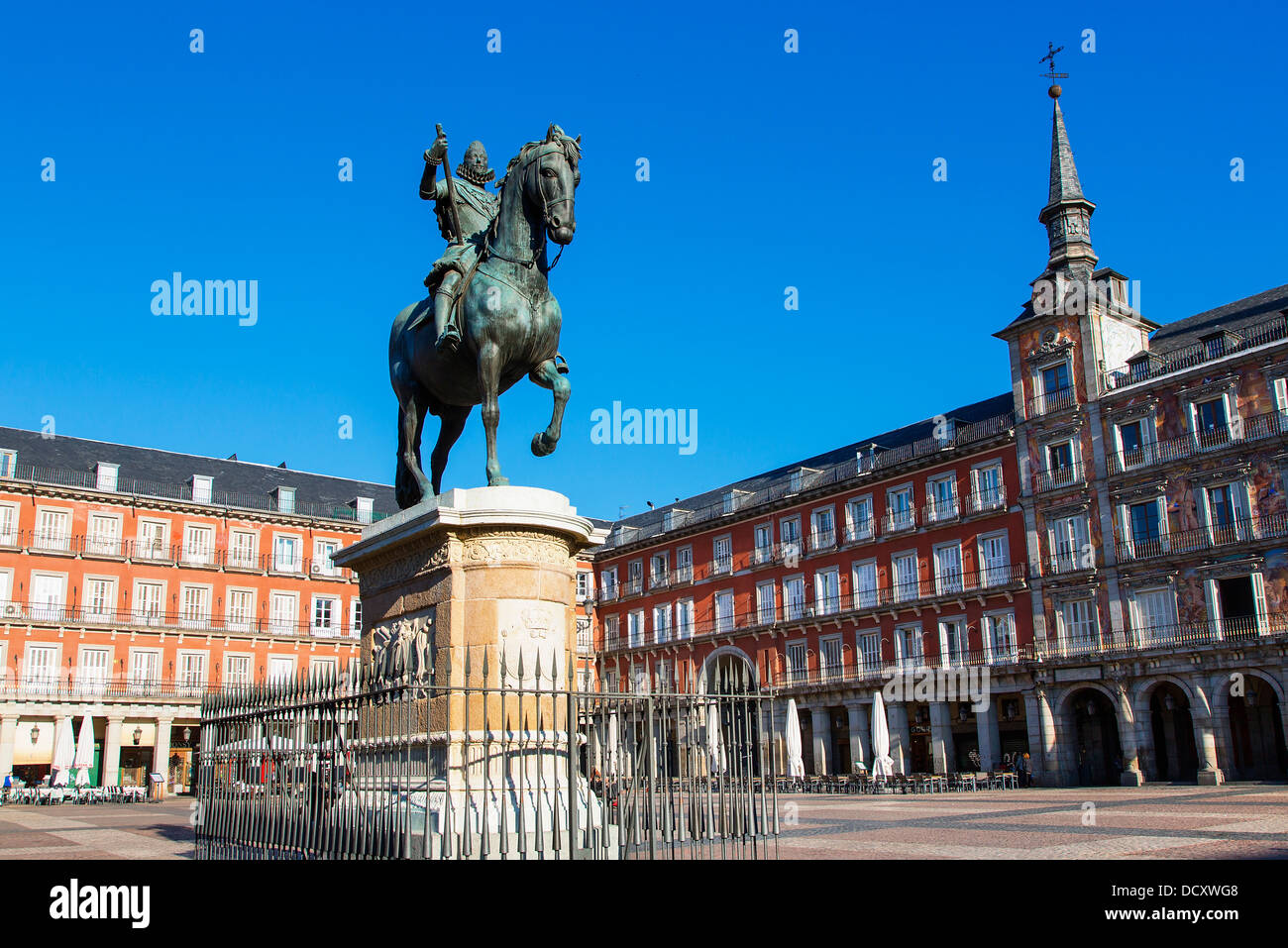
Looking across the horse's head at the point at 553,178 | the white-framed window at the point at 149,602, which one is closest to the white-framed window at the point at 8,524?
the white-framed window at the point at 149,602

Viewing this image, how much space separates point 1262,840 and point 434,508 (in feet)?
35.9

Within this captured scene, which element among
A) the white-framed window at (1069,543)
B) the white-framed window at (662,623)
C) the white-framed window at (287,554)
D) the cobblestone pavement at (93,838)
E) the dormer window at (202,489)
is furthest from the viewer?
the white-framed window at (662,623)

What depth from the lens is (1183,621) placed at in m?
36.0

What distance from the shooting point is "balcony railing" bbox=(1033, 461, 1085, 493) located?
39.6 metres

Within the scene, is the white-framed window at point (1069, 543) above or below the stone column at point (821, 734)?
above

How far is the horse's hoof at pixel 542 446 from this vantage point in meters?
9.27

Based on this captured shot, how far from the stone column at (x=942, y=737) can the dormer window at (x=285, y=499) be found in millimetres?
31930

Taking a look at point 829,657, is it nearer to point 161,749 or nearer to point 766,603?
point 766,603

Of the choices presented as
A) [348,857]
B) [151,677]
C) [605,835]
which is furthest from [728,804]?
[151,677]

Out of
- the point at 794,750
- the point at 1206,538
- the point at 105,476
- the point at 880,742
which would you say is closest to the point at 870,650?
the point at 794,750

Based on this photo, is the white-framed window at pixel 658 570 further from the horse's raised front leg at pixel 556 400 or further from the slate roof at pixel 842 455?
the horse's raised front leg at pixel 556 400

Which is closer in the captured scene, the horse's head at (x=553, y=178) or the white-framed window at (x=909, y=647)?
the horse's head at (x=553, y=178)
